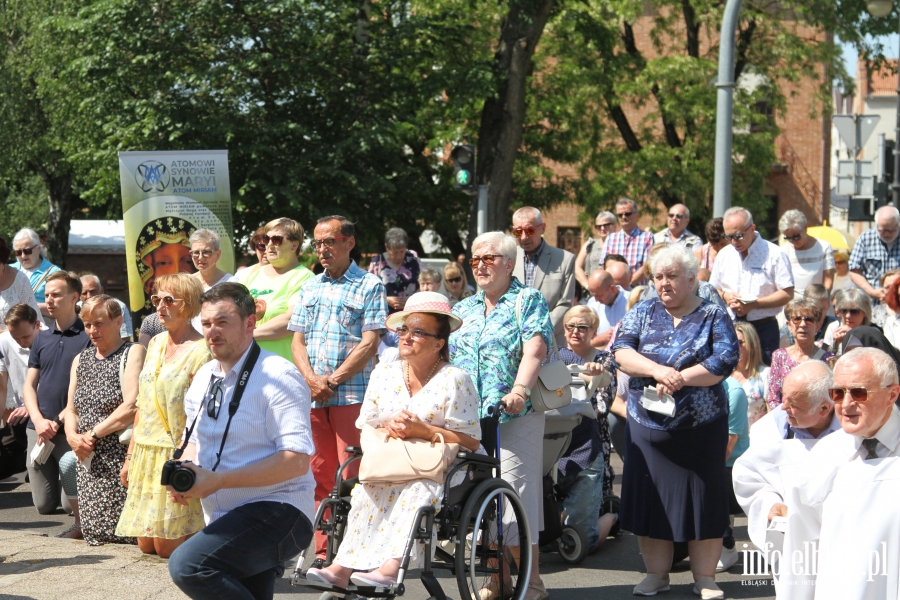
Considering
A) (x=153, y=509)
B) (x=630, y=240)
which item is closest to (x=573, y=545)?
(x=153, y=509)

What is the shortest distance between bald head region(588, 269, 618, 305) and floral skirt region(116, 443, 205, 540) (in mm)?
5183

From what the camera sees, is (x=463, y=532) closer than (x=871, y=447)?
No

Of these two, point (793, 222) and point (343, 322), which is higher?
point (793, 222)

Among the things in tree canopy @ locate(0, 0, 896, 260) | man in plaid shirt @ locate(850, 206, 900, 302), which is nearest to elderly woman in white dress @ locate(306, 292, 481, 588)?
man in plaid shirt @ locate(850, 206, 900, 302)

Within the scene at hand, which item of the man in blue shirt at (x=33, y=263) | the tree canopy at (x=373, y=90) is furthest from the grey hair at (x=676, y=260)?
the tree canopy at (x=373, y=90)

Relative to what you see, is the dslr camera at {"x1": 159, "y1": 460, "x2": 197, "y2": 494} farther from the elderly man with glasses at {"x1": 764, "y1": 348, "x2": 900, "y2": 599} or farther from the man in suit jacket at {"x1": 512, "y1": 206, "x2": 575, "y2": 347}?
the man in suit jacket at {"x1": 512, "y1": 206, "x2": 575, "y2": 347}

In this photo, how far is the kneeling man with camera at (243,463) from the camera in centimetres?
448

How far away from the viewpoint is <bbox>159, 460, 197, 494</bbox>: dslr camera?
4.34 meters

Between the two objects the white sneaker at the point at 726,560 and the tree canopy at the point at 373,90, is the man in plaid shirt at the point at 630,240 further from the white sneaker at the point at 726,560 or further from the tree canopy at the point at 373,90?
the tree canopy at the point at 373,90

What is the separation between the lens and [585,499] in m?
7.58

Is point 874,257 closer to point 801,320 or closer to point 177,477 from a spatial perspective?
point 801,320

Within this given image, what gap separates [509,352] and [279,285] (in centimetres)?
238

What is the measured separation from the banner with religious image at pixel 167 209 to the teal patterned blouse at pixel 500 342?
4141 millimetres

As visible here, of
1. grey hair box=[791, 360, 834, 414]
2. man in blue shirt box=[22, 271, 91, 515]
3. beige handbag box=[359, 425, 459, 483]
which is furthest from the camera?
man in blue shirt box=[22, 271, 91, 515]
